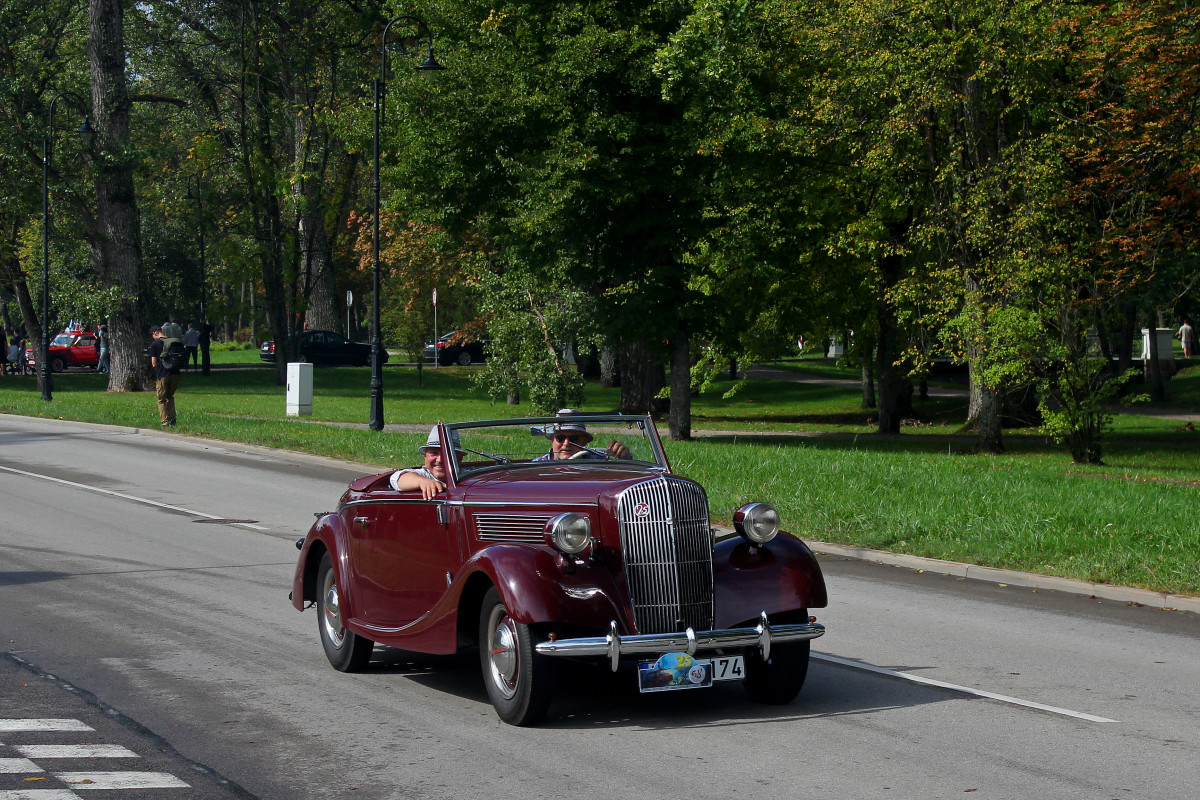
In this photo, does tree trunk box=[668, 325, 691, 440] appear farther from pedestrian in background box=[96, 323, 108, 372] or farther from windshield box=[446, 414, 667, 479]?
pedestrian in background box=[96, 323, 108, 372]

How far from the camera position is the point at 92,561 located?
40.6ft

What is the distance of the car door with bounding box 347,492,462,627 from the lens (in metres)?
7.25

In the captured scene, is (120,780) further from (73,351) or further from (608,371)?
(73,351)

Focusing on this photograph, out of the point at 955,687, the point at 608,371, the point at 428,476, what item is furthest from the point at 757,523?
the point at 608,371

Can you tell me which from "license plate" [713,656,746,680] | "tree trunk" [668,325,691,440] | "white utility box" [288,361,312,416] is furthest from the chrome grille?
"white utility box" [288,361,312,416]

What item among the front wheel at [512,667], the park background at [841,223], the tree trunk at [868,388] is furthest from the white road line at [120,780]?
the tree trunk at [868,388]

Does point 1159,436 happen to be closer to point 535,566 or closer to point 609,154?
point 609,154

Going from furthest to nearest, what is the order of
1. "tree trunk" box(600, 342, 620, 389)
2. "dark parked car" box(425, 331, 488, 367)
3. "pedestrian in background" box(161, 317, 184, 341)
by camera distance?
"dark parked car" box(425, 331, 488, 367) → "tree trunk" box(600, 342, 620, 389) → "pedestrian in background" box(161, 317, 184, 341)

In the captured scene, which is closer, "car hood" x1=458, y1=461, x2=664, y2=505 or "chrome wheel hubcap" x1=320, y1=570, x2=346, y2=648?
"car hood" x1=458, y1=461, x2=664, y2=505

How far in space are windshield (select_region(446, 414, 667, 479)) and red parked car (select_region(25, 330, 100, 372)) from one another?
190 feet

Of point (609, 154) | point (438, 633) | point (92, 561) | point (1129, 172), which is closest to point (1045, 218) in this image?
point (1129, 172)

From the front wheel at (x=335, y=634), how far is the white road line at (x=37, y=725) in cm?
174

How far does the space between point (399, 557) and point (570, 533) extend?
157cm

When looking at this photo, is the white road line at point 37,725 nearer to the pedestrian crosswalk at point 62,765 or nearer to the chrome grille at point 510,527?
the pedestrian crosswalk at point 62,765
